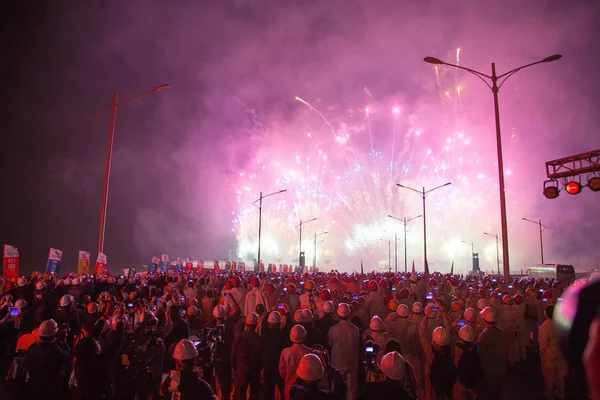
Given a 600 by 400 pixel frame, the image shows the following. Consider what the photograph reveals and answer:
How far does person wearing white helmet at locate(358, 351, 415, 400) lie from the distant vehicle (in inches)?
1450

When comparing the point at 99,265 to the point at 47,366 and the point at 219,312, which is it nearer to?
the point at 219,312

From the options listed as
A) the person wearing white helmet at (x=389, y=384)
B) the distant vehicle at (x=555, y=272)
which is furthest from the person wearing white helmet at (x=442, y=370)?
the distant vehicle at (x=555, y=272)

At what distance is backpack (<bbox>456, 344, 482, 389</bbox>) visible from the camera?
6535 mm

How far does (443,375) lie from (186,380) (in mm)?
3730

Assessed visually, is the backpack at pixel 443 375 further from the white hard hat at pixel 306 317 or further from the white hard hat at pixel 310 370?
the white hard hat at pixel 306 317

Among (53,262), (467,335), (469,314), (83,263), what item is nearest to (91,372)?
(467,335)

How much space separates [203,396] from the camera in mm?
4750

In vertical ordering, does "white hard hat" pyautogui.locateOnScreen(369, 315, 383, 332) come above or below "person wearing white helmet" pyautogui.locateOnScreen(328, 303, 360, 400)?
above

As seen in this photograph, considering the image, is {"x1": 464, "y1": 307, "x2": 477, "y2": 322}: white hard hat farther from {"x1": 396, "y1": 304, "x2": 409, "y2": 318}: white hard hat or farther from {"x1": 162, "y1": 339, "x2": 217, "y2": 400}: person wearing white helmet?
{"x1": 162, "y1": 339, "x2": 217, "y2": 400}: person wearing white helmet

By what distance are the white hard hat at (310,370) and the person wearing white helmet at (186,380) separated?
41.5 inches

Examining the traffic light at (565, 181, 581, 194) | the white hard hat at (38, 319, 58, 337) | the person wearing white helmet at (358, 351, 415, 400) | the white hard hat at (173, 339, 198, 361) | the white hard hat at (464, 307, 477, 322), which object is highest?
the traffic light at (565, 181, 581, 194)

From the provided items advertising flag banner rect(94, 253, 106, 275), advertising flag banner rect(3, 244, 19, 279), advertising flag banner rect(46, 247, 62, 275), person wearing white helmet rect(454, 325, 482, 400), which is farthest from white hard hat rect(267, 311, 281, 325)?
advertising flag banner rect(46, 247, 62, 275)

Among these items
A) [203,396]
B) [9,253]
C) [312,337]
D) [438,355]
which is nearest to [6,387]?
[203,396]

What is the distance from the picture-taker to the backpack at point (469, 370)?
257 inches
